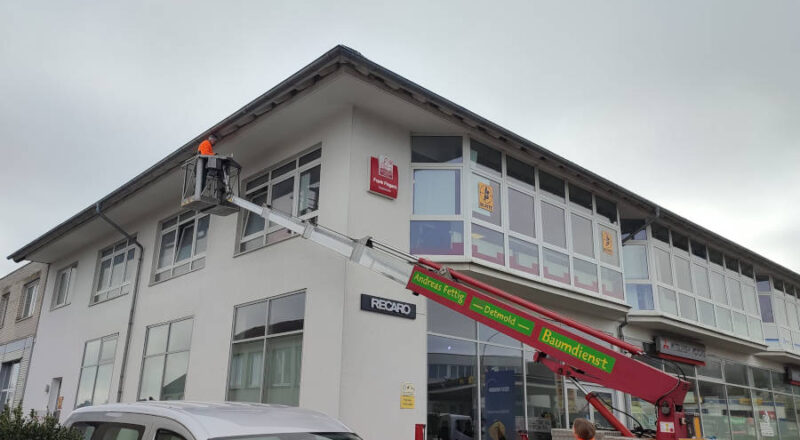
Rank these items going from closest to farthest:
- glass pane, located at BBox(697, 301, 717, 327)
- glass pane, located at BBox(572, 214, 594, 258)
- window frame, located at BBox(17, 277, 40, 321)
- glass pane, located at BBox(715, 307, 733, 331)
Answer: glass pane, located at BBox(572, 214, 594, 258) → glass pane, located at BBox(697, 301, 717, 327) → glass pane, located at BBox(715, 307, 733, 331) → window frame, located at BBox(17, 277, 40, 321)

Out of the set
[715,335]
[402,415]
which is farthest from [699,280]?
[402,415]

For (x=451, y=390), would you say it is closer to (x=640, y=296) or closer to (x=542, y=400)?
(x=542, y=400)

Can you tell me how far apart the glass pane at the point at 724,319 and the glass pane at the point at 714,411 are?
1.59 m

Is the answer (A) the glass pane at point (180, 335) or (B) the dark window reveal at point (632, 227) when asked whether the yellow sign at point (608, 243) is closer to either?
(B) the dark window reveal at point (632, 227)

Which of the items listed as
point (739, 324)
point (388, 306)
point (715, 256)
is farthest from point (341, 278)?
point (739, 324)

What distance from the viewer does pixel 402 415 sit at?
9797 millimetres

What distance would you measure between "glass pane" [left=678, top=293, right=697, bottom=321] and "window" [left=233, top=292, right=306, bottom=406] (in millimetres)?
10398

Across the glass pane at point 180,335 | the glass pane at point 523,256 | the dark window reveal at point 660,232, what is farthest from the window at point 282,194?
the dark window reveal at point 660,232

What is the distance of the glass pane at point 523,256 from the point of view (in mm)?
11781

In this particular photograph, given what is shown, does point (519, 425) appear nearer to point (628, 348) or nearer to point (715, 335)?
point (628, 348)

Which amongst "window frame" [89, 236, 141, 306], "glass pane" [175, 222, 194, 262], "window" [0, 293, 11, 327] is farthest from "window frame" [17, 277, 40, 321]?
"glass pane" [175, 222, 194, 262]

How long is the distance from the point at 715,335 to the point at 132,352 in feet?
47.8

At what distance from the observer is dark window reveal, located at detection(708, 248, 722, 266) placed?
18312 millimetres

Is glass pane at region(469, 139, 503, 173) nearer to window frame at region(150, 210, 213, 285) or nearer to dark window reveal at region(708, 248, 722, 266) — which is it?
window frame at region(150, 210, 213, 285)
